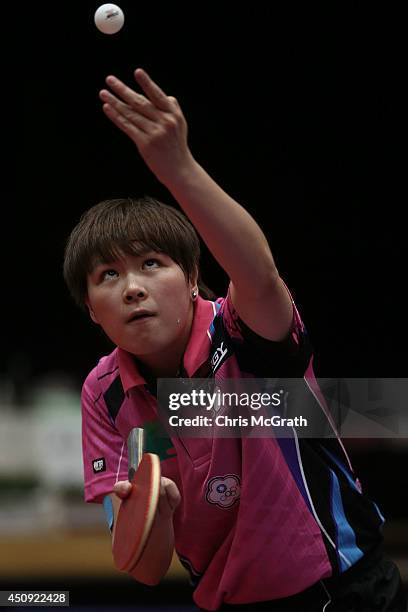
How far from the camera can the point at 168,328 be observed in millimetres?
1836

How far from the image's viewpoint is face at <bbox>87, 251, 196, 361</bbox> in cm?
182

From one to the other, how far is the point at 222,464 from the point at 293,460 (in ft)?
0.46

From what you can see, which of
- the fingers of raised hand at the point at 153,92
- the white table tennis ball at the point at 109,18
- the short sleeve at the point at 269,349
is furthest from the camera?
the white table tennis ball at the point at 109,18

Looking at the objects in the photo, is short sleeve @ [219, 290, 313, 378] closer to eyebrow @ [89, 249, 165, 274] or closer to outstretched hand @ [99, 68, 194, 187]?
eyebrow @ [89, 249, 165, 274]

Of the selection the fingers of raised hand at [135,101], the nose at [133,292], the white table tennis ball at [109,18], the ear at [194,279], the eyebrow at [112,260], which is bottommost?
the ear at [194,279]

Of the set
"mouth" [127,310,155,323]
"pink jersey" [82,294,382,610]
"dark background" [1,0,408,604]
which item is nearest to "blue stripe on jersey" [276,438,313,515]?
"pink jersey" [82,294,382,610]

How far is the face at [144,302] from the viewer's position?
1.82 meters

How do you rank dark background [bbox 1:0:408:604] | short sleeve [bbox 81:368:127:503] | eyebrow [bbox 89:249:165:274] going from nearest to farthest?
eyebrow [bbox 89:249:165:274] → short sleeve [bbox 81:368:127:503] → dark background [bbox 1:0:408:604]

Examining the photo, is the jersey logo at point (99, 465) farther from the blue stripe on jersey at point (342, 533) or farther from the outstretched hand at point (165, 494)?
the blue stripe on jersey at point (342, 533)

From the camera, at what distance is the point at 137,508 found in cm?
172

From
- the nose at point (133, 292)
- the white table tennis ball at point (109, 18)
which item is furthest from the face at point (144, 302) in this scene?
the white table tennis ball at point (109, 18)

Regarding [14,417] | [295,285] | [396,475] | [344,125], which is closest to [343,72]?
[344,125]

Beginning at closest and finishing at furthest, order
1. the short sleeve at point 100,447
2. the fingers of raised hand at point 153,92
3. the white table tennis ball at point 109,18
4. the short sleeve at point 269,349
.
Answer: the fingers of raised hand at point 153,92, the short sleeve at point 269,349, the short sleeve at point 100,447, the white table tennis ball at point 109,18

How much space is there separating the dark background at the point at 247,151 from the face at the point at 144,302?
2.54 m
